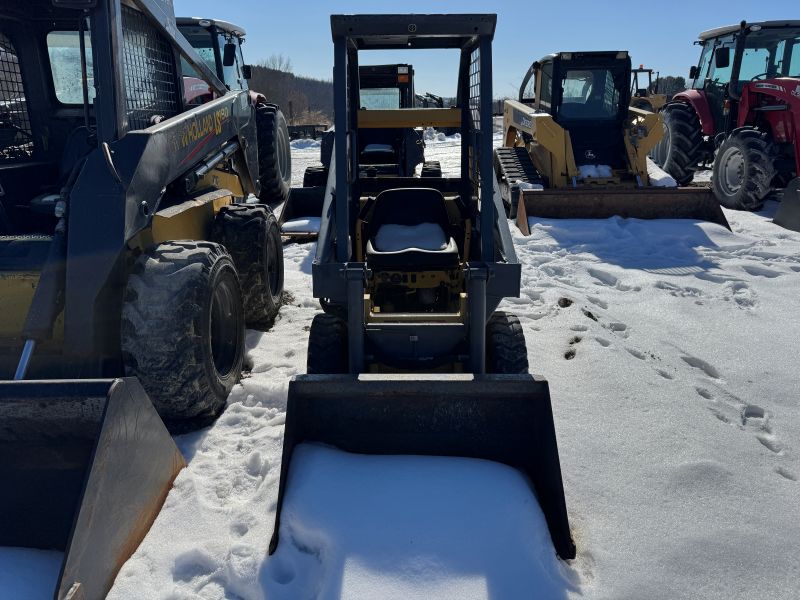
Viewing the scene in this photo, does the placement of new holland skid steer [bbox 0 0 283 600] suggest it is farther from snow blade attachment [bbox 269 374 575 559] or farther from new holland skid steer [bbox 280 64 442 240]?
new holland skid steer [bbox 280 64 442 240]

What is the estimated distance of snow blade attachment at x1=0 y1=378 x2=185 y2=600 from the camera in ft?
7.02

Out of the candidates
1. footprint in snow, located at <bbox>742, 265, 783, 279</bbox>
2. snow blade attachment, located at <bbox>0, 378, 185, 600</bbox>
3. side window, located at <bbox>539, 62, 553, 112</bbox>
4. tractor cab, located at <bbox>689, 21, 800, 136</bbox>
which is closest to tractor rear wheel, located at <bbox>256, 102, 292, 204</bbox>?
side window, located at <bbox>539, 62, 553, 112</bbox>

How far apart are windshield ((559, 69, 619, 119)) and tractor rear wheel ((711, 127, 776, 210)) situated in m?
1.83

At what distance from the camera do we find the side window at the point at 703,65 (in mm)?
11164

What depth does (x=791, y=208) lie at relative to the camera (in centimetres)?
812

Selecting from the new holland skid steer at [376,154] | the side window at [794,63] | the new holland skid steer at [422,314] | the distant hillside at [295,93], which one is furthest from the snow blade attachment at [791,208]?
the distant hillside at [295,93]

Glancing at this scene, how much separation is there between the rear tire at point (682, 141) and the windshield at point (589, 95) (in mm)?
1778

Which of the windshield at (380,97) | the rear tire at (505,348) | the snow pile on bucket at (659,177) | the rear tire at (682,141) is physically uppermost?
the windshield at (380,97)

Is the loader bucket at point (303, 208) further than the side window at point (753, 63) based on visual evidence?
No

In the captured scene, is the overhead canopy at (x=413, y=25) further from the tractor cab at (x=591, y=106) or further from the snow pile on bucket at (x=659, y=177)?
the snow pile on bucket at (x=659, y=177)

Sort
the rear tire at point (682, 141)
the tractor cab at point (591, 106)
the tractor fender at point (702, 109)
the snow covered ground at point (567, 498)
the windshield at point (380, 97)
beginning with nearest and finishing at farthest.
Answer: the snow covered ground at point (567, 498)
the tractor cab at point (591, 106)
the rear tire at point (682, 141)
the tractor fender at point (702, 109)
the windshield at point (380, 97)

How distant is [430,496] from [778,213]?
7.86 m

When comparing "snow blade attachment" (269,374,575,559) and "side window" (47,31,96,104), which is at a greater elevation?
"side window" (47,31,96,104)

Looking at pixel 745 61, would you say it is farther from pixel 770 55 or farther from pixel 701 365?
pixel 701 365
